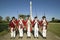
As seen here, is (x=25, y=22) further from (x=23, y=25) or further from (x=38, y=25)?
(x=38, y=25)

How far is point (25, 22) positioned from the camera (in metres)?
16.5

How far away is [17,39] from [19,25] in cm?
189

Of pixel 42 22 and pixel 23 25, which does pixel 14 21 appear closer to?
pixel 23 25

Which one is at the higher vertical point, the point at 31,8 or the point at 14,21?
the point at 31,8

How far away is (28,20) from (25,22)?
1.26 ft

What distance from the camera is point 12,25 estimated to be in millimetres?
16031

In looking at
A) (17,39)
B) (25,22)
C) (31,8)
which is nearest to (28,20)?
(25,22)

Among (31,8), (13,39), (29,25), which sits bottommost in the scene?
(13,39)

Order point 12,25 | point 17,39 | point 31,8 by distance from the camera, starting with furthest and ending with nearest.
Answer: point 31,8
point 12,25
point 17,39

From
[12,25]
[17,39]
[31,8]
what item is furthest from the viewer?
[31,8]

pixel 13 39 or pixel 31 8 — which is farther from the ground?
pixel 31 8

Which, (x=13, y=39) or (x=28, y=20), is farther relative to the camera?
(x=28, y=20)

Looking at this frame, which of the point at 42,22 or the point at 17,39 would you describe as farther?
the point at 42,22

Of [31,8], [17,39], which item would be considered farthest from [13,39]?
[31,8]
